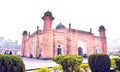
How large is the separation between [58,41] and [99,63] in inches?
574

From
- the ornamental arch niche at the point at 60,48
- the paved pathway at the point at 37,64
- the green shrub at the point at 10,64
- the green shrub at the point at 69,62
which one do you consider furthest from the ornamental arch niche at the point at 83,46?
the green shrub at the point at 10,64

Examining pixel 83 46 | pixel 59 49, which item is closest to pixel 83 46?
pixel 83 46

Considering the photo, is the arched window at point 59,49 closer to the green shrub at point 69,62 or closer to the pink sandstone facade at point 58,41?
the pink sandstone facade at point 58,41

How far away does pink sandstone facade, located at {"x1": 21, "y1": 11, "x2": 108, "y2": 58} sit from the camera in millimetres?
23609

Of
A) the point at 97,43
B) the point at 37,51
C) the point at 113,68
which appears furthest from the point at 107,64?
the point at 97,43

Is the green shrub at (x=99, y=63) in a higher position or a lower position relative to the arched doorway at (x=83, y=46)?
lower

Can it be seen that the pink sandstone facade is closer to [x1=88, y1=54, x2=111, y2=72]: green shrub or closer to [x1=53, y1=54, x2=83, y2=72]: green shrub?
[x1=88, y1=54, x2=111, y2=72]: green shrub

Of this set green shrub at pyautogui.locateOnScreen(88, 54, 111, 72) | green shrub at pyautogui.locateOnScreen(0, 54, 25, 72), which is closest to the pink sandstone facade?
green shrub at pyautogui.locateOnScreen(88, 54, 111, 72)

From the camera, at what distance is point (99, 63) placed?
1121 centimetres

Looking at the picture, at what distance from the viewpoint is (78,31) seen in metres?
28.3

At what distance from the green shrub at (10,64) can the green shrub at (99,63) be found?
6.25 metres

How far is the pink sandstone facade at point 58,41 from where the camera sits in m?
23.6

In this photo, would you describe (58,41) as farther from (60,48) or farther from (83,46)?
(83,46)

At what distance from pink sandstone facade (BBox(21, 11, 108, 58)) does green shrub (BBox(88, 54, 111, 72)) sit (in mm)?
12520
